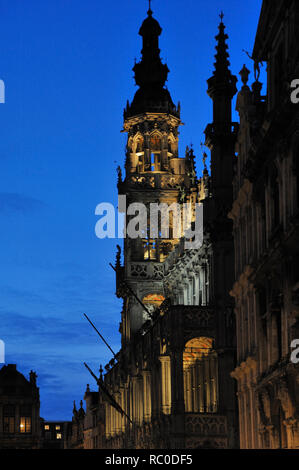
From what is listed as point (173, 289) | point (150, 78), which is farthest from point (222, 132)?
point (150, 78)

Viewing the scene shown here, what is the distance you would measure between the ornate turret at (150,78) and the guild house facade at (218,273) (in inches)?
4.0

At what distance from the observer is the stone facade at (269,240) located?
34.1m

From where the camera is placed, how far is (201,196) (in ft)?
211

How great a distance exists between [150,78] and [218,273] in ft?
85.0

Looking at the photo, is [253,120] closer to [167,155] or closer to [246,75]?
[246,75]

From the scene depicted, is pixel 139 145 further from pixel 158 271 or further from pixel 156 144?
pixel 158 271

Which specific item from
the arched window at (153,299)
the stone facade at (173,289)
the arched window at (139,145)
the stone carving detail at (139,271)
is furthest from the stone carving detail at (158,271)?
the arched window at (139,145)

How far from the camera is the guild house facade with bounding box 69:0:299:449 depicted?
35.5m

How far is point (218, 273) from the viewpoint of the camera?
54594 millimetres

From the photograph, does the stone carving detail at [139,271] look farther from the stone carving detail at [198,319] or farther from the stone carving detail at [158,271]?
the stone carving detail at [198,319]

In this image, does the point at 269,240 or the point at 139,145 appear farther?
the point at 139,145

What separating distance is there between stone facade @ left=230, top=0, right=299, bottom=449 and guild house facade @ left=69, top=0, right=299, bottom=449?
7 cm

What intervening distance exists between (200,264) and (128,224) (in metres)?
14.7

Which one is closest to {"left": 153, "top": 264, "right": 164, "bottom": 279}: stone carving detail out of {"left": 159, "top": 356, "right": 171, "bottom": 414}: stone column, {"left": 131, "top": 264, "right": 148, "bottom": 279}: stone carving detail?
{"left": 131, "top": 264, "right": 148, "bottom": 279}: stone carving detail
